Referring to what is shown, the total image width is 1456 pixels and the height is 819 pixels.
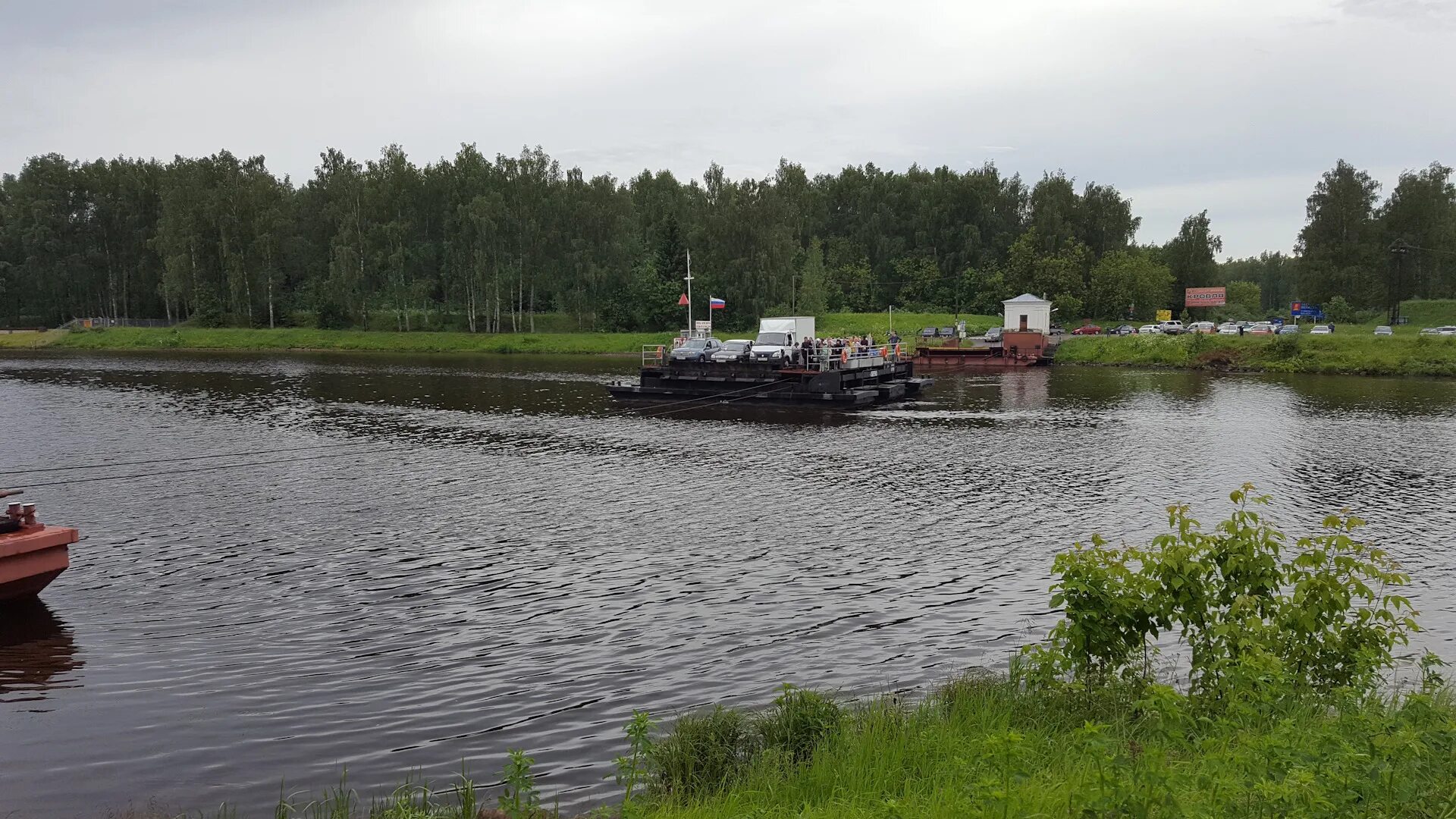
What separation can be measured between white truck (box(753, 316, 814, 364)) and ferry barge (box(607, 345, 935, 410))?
368 millimetres

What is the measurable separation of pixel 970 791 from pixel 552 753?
4942 millimetres

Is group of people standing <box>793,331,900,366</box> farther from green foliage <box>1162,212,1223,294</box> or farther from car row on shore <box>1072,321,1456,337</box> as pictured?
green foliage <box>1162,212,1223,294</box>

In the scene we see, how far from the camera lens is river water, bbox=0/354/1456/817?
1074 cm

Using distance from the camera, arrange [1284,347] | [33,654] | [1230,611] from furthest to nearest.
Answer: [1284,347] → [33,654] → [1230,611]

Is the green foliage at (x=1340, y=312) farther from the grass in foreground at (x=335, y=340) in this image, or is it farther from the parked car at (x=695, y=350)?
the parked car at (x=695, y=350)

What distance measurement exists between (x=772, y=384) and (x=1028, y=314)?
39.5 meters

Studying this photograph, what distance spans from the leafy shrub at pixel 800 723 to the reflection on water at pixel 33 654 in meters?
9.08

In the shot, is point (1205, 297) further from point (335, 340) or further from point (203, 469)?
point (203, 469)

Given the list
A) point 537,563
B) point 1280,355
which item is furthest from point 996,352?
point 537,563

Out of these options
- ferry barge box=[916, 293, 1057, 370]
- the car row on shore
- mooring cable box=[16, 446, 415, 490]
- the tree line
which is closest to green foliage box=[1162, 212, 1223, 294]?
the tree line

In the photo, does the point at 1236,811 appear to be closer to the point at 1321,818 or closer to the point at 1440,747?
the point at 1321,818

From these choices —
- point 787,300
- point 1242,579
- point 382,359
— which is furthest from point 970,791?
point 787,300

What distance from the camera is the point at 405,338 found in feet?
311

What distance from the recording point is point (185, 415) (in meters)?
41.3
